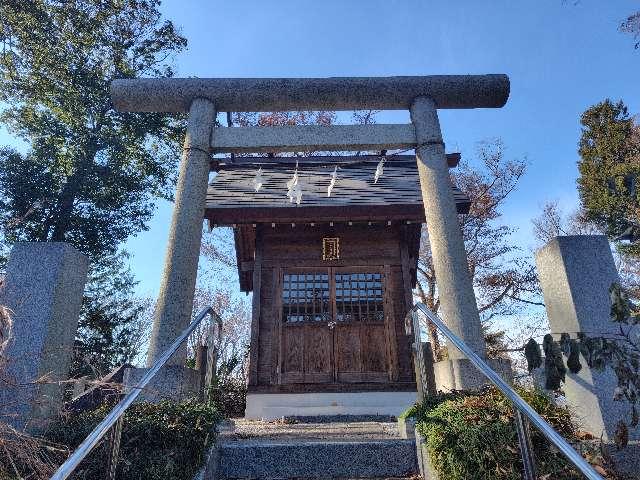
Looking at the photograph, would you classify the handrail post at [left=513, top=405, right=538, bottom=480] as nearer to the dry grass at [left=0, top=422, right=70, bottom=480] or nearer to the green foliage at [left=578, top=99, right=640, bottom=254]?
the dry grass at [left=0, top=422, right=70, bottom=480]

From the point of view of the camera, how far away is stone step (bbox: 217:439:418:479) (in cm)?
364

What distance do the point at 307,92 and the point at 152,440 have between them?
490cm

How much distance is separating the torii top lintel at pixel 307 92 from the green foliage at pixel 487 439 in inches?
171

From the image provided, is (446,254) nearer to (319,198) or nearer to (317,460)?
(317,460)

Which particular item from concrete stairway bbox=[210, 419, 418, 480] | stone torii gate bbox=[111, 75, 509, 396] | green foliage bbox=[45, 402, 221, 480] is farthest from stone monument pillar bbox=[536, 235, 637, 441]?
green foliage bbox=[45, 402, 221, 480]

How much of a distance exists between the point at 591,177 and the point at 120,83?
59.3ft

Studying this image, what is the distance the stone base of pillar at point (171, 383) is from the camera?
4.08 m

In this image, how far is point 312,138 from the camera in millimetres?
6035

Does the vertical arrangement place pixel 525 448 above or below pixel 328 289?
below

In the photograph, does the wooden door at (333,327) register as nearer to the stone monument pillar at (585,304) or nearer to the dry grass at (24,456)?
the stone monument pillar at (585,304)

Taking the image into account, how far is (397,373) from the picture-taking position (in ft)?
26.4

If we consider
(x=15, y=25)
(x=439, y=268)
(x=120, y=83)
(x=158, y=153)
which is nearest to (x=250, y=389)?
(x=439, y=268)

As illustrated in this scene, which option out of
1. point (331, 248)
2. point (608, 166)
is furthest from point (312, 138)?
point (608, 166)

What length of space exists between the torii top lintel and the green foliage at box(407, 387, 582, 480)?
4345 mm
